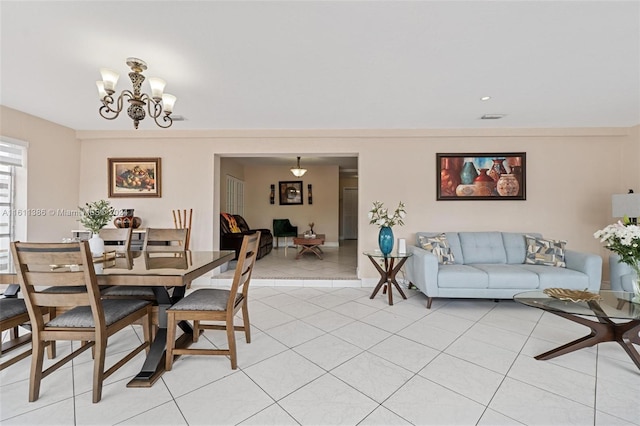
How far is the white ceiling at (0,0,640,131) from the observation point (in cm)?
167

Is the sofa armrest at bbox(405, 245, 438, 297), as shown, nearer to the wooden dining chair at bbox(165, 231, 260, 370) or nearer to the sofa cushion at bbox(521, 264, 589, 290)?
the sofa cushion at bbox(521, 264, 589, 290)

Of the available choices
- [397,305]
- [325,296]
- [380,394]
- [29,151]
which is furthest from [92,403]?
[29,151]

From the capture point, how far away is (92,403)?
1522mm

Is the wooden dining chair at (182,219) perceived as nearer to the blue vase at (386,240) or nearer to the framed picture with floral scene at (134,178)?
the framed picture with floral scene at (134,178)

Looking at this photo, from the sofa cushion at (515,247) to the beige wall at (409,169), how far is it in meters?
0.36

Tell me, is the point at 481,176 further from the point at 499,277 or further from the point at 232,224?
the point at 232,224

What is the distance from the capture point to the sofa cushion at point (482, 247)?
3.58 meters

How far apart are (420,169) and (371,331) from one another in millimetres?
2648

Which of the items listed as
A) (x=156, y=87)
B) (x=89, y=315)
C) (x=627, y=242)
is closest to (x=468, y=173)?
(x=627, y=242)

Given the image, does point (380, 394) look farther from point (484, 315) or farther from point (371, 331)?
point (484, 315)

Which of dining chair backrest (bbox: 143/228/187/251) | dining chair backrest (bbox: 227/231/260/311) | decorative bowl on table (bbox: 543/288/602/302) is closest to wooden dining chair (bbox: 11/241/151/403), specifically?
dining chair backrest (bbox: 227/231/260/311)

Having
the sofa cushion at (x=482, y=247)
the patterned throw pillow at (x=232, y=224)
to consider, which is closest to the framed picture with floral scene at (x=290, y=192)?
the patterned throw pillow at (x=232, y=224)

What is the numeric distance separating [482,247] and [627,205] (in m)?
1.69

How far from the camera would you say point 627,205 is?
3.24 metres
